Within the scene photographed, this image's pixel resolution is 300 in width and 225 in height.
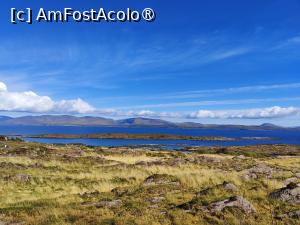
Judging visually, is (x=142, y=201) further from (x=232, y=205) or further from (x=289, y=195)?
(x=289, y=195)

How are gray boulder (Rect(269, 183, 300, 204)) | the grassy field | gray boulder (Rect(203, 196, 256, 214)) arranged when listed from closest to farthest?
the grassy field → gray boulder (Rect(203, 196, 256, 214)) → gray boulder (Rect(269, 183, 300, 204))

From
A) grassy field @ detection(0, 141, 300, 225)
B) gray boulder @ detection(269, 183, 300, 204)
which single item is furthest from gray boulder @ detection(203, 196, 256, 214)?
gray boulder @ detection(269, 183, 300, 204)

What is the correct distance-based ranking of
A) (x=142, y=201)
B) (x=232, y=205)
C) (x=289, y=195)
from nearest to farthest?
(x=232, y=205), (x=289, y=195), (x=142, y=201)

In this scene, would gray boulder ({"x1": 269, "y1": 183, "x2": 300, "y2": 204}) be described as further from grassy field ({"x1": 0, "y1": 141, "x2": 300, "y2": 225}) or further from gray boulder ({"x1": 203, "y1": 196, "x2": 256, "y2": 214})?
gray boulder ({"x1": 203, "y1": 196, "x2": 256, "y2": 214})

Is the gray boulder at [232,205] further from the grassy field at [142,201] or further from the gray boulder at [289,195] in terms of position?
the gray boulder at [289,195]

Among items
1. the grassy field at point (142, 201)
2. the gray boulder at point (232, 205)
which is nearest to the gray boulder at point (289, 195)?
the grassy field at point (142, 201)

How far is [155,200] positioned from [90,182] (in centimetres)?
949

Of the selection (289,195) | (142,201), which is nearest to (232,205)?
(289,195)

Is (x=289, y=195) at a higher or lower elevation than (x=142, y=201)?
higher

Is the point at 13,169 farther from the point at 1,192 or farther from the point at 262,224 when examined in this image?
the point at 262,224

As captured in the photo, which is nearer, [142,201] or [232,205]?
[232,205]

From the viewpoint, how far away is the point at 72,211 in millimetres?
15781

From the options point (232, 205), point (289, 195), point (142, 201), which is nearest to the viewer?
point (232, 205)

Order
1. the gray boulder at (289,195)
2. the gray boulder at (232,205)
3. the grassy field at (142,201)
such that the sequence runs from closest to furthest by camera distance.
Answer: the grassy field at (142,201) → the gray boulder at (232,205) → the gray boulder at (289,195)
